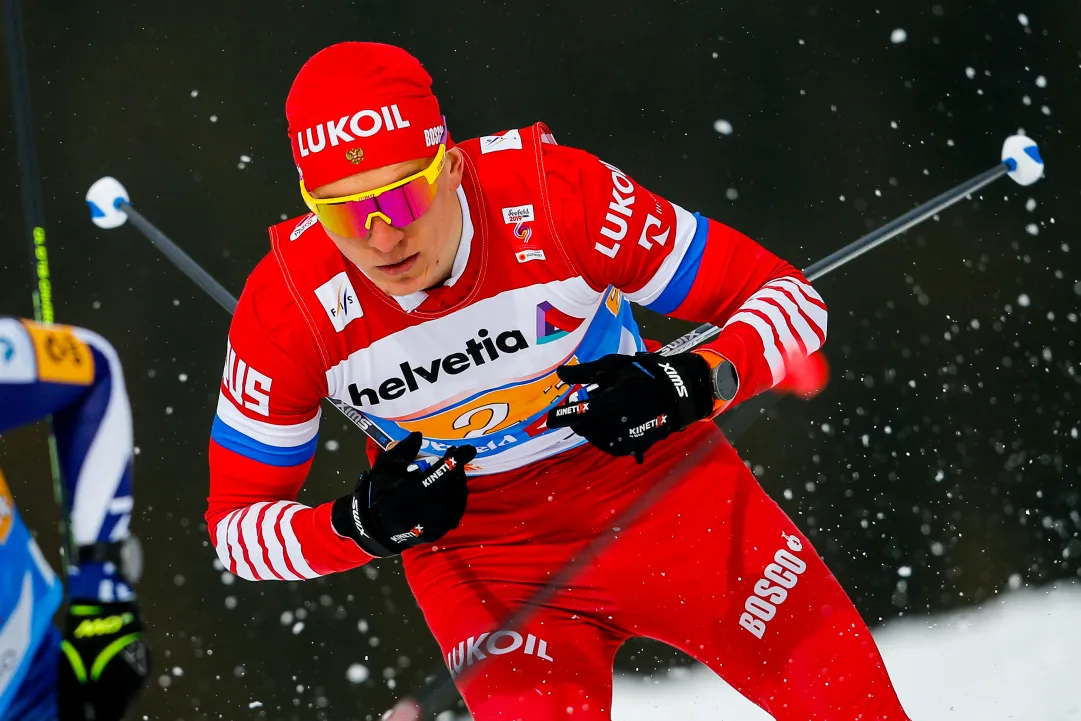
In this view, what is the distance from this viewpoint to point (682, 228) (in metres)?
2.29

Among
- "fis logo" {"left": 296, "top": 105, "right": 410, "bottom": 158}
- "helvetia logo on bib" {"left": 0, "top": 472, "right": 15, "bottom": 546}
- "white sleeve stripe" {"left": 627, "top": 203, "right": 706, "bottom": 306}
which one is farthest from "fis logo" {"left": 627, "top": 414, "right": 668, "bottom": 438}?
"helvetia logo on bib" {"left": 0, "top": 472, "right": 15, "bottom": 546}

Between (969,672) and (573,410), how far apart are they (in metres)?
2.30

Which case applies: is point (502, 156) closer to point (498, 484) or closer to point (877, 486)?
point (498, 484)

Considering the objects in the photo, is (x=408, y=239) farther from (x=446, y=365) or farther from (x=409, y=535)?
(x=409, y=535)

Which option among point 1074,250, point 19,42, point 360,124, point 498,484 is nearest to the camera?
point 360,124

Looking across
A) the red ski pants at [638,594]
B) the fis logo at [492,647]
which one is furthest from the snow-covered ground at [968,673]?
the fis logo at [492,647]

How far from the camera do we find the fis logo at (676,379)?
2.10 metres

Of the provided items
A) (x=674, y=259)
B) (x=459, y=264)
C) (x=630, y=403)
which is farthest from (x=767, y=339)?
(x=459, y=264)

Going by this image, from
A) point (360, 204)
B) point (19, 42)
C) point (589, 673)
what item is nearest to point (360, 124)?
point (360, 204)

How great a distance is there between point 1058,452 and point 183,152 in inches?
120

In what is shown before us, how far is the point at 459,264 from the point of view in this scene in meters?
2.18

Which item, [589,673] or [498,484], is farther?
[498,484]

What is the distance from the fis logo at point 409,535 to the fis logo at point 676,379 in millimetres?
489

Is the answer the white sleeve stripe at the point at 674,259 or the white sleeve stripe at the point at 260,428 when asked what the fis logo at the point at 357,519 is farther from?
the white sleeve stripe at the point at 674,259
